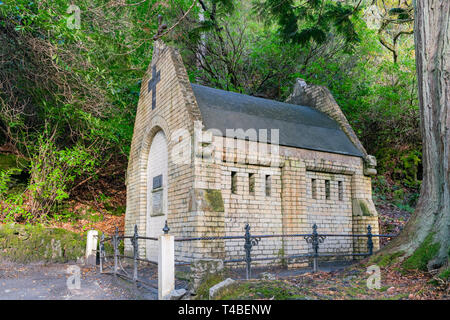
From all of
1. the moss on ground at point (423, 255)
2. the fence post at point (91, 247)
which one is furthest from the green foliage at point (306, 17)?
the fence post at point (91, 247)

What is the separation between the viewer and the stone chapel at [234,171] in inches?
374

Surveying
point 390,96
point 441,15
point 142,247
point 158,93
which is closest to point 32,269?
point 142,247

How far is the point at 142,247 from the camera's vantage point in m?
12.0

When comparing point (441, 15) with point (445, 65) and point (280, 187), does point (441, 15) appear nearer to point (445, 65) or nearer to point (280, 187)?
point (445, 65)

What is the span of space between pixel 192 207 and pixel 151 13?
13.7 m

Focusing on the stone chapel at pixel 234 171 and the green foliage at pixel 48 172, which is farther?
the green foliage at pixel 48 172

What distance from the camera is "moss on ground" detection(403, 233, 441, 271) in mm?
5846

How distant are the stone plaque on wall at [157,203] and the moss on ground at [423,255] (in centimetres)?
708

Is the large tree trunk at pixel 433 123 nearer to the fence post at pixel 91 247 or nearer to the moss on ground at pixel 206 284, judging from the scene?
the moss on ground at pixel 206 284

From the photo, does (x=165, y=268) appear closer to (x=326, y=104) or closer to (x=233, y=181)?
(x=233, y=181)

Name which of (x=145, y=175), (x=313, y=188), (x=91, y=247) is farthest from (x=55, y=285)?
(x=313, y=188)

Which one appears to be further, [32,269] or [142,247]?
[142,247]

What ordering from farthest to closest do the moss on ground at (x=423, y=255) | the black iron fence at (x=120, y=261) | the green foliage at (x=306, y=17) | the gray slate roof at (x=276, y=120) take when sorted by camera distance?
the gray slate roof at (x=276, y=120) < the green foliage at (x=306, y=17) < the black iron fence at (x=120, y=261) < the moss on ground at (x=423, y=255)

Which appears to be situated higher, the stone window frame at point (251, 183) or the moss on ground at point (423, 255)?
the stone window frame at point (251, 183)
